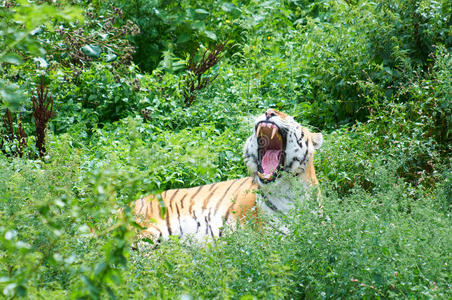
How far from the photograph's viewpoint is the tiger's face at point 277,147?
12.2 feet

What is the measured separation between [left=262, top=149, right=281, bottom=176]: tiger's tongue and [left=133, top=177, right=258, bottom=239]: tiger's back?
0.44ft

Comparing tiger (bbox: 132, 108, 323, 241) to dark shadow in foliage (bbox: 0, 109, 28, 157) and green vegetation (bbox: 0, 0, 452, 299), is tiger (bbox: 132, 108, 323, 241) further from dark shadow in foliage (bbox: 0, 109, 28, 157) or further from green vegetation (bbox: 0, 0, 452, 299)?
dark shadow in foliage (bbox: 0, 109, 28, 157)

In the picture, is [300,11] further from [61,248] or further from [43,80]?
[61,248]

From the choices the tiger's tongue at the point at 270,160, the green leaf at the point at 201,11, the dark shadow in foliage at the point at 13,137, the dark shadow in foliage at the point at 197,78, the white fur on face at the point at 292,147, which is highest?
the white fur on face at the point at 292,147

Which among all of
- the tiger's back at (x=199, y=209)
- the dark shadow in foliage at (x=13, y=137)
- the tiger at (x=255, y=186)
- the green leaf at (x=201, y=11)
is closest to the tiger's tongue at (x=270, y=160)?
the tiger at (x=255, y=186)

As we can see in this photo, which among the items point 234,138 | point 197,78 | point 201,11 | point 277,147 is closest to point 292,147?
point 277,147

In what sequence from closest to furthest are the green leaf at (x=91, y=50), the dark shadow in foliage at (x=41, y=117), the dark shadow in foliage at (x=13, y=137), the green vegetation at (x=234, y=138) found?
the green vegetation at (x=234, y=138)
the dark shadow in foliage at (x=13, y=137)
the dark shadow in foliage at (x=41, y=117)
the green leaf at (x=91, y=50)

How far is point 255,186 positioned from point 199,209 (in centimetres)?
44

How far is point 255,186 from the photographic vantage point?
12.4 feet

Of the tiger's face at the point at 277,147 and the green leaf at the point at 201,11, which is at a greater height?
the tiger's face at the point at 277,147

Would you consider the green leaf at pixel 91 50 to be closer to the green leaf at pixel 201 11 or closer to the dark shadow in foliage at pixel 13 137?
the dark shadow in foliage at pixel 13 137

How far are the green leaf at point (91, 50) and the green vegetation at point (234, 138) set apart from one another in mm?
26

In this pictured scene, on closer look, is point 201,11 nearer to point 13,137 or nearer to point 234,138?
point 234,138

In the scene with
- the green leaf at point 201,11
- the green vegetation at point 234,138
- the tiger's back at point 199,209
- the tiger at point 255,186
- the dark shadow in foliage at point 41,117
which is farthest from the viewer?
the green leaf at point 201,11
